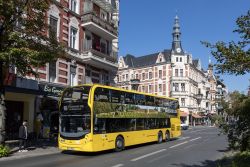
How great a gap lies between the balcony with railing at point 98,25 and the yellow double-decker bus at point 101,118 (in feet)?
35.2

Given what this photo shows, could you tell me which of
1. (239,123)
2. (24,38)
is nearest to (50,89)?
(24,38)

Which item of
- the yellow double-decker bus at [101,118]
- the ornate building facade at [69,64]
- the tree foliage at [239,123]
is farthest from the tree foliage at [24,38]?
the tree foliage at [239,123]

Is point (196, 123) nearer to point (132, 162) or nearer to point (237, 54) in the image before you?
point (132, 162)

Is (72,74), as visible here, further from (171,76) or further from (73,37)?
(171,76)

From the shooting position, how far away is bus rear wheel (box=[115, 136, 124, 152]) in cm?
2055

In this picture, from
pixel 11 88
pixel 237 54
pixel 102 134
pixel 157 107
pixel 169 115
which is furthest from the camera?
pixel 169 115

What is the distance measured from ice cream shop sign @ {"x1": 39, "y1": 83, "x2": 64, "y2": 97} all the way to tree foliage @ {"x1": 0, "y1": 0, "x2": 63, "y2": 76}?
312 inches

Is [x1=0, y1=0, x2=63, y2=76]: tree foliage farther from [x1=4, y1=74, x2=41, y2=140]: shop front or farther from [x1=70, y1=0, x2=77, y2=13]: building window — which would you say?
[x1=70, y1=0, x2=77, y2=13]: building window

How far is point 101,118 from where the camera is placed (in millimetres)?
18984

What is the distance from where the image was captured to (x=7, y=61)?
16.9 metres

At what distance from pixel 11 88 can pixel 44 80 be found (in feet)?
15.7

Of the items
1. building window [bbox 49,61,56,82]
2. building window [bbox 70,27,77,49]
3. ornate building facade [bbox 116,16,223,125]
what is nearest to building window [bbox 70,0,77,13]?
building window [bbox 70,27,77,49]

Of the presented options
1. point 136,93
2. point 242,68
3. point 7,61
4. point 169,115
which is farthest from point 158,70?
point 242,68

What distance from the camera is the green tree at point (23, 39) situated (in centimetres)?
1667
